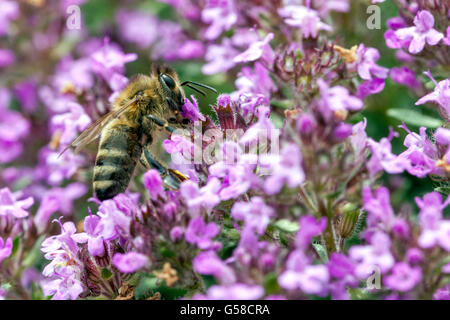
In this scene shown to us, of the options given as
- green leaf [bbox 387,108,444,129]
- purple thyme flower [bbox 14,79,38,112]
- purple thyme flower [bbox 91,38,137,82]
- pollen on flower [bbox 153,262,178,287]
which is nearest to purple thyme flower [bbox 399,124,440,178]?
green leaf [bbox 387,108,444,129]

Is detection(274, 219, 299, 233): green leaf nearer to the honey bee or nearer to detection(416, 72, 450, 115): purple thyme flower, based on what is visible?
the honey bee

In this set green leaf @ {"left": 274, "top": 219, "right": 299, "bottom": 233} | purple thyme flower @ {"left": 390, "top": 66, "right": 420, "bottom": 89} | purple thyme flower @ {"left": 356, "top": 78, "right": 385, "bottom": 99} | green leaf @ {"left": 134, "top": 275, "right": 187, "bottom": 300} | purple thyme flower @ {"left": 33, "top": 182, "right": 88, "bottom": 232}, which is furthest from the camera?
purple thyme flower @ {"left": 33, "top": 182, "right": 88, "bottom": 232}

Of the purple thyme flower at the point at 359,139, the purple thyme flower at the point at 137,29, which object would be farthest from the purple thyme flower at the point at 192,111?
the purple thyme flower at the point at 137,29

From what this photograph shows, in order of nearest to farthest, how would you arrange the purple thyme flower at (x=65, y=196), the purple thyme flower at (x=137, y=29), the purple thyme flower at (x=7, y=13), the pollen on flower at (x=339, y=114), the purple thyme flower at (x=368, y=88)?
1. the pollen on flower at (x=339, y=114)
2. the purple thyme flower at (x=368, y=88)
3. the purple thyme flower at (x=65, y=196)
4. the purple thyme flower at (x=7, y=13)
5. the purple thyme flower at (x=137, y=29)

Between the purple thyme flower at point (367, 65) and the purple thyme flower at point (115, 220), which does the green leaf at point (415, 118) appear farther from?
the purple thyme flower at point (115, 220)

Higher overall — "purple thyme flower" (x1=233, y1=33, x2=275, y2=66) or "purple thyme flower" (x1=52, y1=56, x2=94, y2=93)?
"purple thyme flower" (x1=233, y1=33, x2=275, y2=66)
